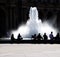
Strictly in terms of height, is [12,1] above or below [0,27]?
above

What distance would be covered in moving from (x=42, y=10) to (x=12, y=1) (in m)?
5.78

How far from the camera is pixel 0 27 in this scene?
58938mm

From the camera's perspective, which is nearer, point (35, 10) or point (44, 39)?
point (44, 39)

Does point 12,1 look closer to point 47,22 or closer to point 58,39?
point 47,22

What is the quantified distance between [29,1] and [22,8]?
2.16m
